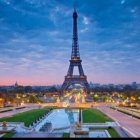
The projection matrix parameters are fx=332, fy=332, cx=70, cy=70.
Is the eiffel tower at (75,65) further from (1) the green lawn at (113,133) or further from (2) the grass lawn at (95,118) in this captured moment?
(1) the green lawn at (113,133)

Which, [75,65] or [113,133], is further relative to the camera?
[75,65]

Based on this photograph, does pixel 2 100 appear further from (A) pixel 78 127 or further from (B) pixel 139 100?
(A) pixel 78 127

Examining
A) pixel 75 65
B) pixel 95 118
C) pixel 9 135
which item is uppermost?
pixel 75 65

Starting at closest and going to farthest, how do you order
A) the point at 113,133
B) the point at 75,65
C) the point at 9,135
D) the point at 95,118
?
1. the point at 9,135
2. the point at 113,133
3. the point at 95,118
4. the point at 75,65

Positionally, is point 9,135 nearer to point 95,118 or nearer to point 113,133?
point 113,133

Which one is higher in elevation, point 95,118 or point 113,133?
point 95,118

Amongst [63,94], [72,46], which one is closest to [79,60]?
[72,46]

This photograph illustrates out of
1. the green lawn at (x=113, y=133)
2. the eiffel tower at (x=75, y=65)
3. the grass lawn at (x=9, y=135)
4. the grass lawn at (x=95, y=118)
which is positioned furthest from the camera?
the eiffel tower at (x=75, y=65)

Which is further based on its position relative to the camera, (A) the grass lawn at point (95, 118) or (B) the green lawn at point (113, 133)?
(A) the grass lawn at point (95, 118)

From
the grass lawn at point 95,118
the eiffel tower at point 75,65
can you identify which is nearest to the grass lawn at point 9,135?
the grass lawn at point 95,118

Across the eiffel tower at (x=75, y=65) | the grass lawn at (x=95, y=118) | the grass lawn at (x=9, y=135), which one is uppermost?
the eiffel tower at (x=75, y=65)

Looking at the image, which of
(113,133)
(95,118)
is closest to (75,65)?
(95,118)
